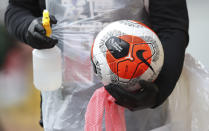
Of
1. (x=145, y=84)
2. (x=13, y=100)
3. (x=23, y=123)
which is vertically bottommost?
(x=23, y=123)

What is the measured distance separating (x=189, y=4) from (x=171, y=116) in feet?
2.62

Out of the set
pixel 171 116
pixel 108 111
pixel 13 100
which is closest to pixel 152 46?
pixel 108 111

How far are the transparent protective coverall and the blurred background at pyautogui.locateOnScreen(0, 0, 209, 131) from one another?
66 centimetres

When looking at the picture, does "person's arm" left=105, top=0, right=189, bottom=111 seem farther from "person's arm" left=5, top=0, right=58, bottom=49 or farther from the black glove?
"person's arm" left=5, top=0, right=58, bottom=49

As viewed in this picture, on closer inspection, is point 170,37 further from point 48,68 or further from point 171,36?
point 48,68

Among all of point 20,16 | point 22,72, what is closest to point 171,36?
point 20,16

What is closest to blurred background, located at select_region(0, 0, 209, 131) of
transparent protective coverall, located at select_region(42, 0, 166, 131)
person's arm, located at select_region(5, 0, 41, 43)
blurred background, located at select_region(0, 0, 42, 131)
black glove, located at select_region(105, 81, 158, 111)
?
blurred background, located at select_region(0, 0, 42, 131)

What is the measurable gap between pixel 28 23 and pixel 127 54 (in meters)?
0.31

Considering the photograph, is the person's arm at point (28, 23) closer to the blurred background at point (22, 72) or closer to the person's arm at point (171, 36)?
the person's arm at point (171, 36)

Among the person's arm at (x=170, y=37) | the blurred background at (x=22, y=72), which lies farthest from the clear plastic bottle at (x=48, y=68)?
the blurred background at (x=22, y=72)

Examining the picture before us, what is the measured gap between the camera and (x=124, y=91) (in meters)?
0.49

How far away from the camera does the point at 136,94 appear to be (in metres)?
0.51

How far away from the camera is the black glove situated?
0.49 metres

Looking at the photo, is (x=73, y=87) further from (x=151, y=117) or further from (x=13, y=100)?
(x=13, y=100)
